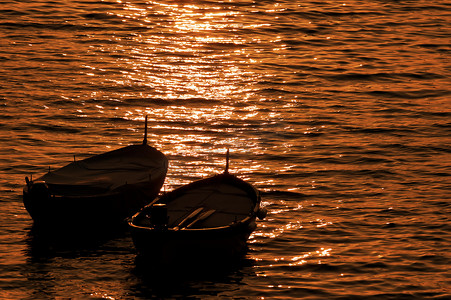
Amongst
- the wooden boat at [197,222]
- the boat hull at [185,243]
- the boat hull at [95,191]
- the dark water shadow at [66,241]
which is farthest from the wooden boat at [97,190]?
the boat hull at [185,243]

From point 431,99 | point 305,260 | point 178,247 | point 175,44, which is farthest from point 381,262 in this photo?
point 175,44

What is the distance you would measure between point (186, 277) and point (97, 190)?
487 cm

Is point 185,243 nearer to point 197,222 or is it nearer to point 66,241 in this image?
point 197,222

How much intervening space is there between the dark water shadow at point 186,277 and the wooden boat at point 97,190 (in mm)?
2402

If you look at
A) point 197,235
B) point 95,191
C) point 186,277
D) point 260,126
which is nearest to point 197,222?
point 197,235

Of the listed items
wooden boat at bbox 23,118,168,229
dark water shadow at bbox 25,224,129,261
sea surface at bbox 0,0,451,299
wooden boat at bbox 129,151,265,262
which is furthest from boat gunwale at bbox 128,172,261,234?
dark water shadow at bbox 25,224,129,261

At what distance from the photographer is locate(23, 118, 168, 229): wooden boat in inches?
1254

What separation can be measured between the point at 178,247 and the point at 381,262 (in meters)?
6.42

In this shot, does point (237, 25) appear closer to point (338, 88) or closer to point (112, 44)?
point (112, 44)

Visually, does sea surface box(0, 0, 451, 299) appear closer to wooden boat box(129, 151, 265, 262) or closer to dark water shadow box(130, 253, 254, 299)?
dark water shadow box(130, 253, 254, 299)

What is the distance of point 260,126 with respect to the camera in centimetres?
4497

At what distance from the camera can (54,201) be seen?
1251 inches

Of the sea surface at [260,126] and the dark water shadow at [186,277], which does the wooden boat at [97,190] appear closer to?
the sea surface at [260,126]

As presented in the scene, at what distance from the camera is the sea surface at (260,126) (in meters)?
30.5
